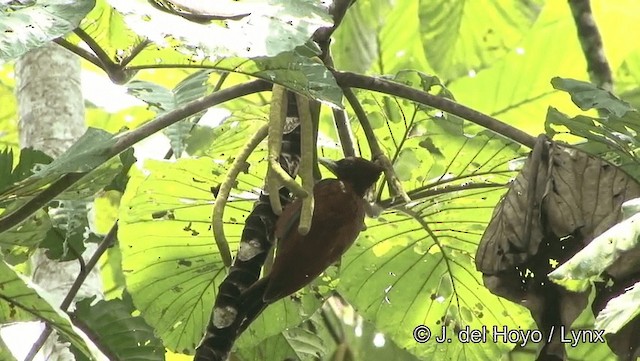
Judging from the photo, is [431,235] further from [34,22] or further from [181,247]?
[34,22]

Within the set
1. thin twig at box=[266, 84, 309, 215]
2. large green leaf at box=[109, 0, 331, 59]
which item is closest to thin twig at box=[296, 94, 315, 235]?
thin twig at box=[266, 84, 309, 215]

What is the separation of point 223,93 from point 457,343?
0.59 meters

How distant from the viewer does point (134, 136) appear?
916 millimetres

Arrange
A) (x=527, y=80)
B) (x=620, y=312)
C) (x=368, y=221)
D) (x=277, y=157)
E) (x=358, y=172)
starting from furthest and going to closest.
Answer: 1. (x=527, y=80)
2. (x=368, y=221)
3. (x=358, y=172)
4. (x=277, y=157)
5. (x=620, y=312)

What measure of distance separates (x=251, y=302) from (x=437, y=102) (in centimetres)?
28

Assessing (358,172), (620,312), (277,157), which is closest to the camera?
(620,312)

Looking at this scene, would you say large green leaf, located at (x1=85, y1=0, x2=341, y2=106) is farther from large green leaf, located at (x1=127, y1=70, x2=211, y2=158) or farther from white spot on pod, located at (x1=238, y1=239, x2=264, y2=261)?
large green leaf, located at (x1=127, y1=70, x2=211, y2=158)

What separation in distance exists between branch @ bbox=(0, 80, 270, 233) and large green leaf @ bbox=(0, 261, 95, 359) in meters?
0.05

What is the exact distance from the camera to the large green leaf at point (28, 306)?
2.89 ft

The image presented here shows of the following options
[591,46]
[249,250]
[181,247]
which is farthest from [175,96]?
[591,46]

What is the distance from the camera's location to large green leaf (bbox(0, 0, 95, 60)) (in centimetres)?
68

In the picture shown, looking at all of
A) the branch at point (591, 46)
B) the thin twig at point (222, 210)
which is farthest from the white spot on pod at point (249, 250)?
the branch at point (591, 46)

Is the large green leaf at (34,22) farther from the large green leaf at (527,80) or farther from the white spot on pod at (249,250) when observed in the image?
the large green leaf at (527,80)

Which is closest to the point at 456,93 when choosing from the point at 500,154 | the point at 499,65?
the point at 499,65
